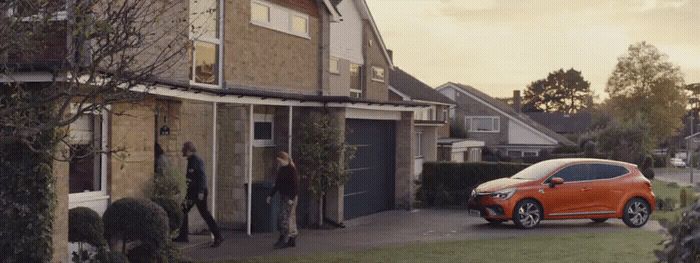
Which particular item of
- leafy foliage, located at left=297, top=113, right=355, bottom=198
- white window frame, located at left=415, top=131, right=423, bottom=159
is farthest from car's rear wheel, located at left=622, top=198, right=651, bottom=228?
white window frame, located at left=415, top=131, right=423, bottom=159

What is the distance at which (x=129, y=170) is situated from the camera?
1446cm

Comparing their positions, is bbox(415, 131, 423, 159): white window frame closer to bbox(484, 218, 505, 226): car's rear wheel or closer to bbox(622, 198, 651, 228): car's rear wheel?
bbox(484, 218, 505, 226): car's rear wheel

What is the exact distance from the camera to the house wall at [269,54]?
61.4 feet

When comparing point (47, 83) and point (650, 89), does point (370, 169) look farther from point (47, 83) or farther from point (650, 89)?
point (650, 89)

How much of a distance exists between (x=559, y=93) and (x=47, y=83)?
347 ft

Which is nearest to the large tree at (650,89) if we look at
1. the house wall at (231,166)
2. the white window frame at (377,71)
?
the white window frame at (377,71)

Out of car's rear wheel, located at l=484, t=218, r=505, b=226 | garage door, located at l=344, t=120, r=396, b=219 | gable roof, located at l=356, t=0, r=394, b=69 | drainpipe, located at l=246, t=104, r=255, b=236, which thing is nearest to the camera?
drainpipe, located at l=246, t=104, r=255, b=236

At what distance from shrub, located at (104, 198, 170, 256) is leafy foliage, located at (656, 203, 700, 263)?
303 inches

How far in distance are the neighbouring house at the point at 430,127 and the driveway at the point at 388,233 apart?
1800 centimetres

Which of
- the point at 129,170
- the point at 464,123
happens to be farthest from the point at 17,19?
the point at 464,123

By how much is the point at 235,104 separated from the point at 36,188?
6701mm

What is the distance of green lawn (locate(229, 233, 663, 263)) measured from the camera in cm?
1438

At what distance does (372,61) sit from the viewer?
3291cm

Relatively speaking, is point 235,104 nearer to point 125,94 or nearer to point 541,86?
point 125,94
